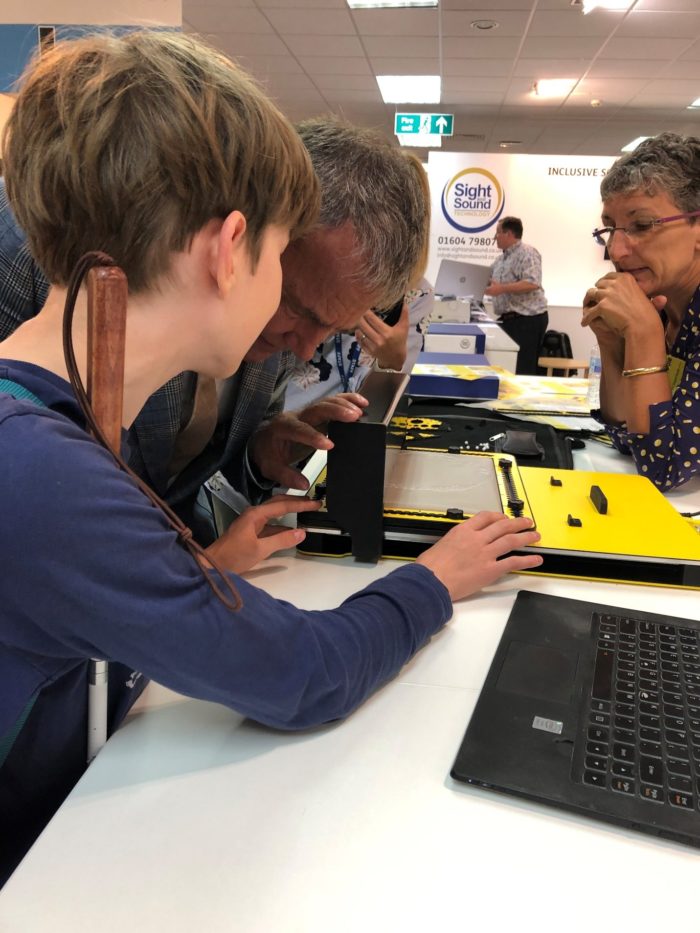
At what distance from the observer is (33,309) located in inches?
34.8

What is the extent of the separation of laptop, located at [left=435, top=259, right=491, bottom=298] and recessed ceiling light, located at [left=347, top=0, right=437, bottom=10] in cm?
173

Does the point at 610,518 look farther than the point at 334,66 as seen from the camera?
No

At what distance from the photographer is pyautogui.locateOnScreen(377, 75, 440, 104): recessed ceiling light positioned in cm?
583

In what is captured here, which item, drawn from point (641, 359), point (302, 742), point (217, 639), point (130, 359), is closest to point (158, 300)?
point (130, 359)

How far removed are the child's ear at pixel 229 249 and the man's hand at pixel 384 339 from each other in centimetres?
96

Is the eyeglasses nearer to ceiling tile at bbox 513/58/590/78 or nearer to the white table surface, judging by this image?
the white table surface

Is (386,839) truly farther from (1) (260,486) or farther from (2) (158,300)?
(1) (260,486)

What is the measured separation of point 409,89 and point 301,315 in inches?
243

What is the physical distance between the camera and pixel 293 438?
41.0 inches

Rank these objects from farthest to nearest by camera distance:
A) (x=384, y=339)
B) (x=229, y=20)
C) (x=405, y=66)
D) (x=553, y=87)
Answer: (x=553, y=87) < (x=405, y=66) < (x=229, y=20) < (x=384, y=339)

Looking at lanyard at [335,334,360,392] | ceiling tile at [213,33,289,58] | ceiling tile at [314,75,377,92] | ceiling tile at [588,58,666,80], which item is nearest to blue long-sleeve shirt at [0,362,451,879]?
lanyard at [335,334,360,392]

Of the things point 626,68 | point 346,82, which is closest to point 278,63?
point 346,82

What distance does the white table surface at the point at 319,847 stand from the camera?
418 mm

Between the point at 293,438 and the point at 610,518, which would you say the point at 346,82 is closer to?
the point at 293,438
